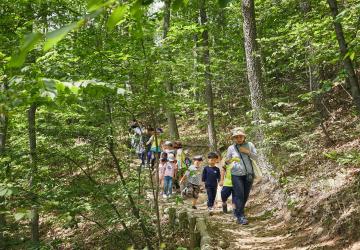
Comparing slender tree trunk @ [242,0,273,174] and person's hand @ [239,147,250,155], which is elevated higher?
slender tree trunk @ [242,0,273,174]

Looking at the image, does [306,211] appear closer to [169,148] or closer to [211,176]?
[211,176]

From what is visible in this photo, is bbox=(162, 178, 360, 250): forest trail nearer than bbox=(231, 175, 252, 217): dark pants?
Yes

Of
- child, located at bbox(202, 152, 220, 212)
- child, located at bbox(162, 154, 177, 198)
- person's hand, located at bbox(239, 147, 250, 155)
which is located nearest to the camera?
person's hand, located at bbox(239, 147, 250, 155)

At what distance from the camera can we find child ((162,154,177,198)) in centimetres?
1043

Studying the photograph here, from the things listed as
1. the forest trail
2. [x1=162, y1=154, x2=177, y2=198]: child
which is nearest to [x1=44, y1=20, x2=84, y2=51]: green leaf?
the forest trail

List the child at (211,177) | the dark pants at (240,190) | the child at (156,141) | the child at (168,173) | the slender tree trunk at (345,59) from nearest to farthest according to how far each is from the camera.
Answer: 1. the child at (156,141)
2. the slender tree trunk at (345,59)
3. the dark pants at (240,190)
4. the child at (211,177)
5. the child at (168,173)

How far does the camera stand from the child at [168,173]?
411 inches

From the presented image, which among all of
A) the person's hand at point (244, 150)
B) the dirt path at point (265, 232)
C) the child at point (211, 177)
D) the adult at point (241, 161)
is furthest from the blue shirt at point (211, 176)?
the person's hand at point (244, 150)

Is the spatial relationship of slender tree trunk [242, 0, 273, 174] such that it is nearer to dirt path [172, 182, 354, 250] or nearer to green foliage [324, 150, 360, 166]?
dirt path [172, 182, 354, 250]

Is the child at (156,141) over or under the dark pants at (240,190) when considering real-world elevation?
over

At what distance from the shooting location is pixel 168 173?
10430 millimetres

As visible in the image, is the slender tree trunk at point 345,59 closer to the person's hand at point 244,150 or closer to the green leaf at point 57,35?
the person's hand at point 244,150

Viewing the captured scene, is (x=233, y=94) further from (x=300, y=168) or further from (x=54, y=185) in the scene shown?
(x=54, y=185)

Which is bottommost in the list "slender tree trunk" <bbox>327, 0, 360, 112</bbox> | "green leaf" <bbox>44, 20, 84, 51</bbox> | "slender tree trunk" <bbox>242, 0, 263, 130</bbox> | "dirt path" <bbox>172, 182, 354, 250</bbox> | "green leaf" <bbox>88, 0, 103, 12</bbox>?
"dirt path" <bbox>172, 182, 354, 250</bbox>
